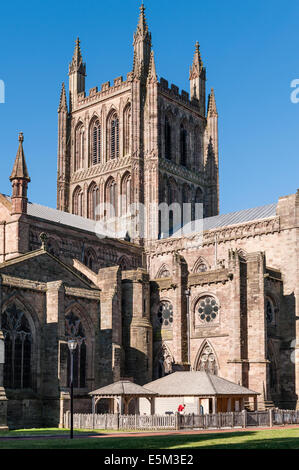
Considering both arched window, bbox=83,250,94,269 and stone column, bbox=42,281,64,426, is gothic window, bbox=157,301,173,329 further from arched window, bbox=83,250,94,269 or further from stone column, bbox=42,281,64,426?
stone column, bbox=42,281,64,426

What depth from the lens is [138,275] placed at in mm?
54875

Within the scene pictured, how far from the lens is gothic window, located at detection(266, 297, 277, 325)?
54.3 m

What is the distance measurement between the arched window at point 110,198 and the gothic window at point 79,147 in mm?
5554

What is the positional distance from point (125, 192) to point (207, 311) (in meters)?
26.1

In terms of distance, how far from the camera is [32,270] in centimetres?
4712

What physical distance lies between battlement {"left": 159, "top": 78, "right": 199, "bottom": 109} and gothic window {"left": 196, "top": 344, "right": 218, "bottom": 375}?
35779 millimetres

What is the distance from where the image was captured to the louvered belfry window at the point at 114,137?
261 ft

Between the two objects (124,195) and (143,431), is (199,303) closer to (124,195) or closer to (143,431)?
(143,431)

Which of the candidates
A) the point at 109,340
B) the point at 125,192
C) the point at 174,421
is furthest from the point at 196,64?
the point at 174,421

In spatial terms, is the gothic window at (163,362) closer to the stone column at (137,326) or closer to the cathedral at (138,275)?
the cathedral at (138,275)

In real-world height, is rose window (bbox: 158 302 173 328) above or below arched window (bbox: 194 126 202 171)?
below

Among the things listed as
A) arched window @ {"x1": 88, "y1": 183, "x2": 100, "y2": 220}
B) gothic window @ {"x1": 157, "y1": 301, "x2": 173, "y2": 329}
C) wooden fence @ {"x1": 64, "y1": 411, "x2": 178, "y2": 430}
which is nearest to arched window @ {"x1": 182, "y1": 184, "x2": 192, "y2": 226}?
arched window @ {"x1": 88, "y1": 183, "x2": 100, "y2": 220}

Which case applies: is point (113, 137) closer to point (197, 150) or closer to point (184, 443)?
point (197, 150)

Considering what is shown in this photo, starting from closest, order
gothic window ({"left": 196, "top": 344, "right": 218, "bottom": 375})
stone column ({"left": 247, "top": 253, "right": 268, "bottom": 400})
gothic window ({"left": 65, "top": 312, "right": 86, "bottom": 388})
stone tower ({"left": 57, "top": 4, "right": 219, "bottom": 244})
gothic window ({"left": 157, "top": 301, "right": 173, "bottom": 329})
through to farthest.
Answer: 1. gothic window ({"left": 65, "top": 312, "right": 86, "bottom": 388})
2. stone column ({"left": 247, "top": 253, "right": 268, "bottom": 400})
3. gothic window ({"left": 196, "top": 344, "right": 218, "bottom": 375})
4. gothic window ({"left": 157, "top": 301, "right": 173, "bottom": 329})
5. stone tower ({"left": 57, "top": 4, "right": 219, "bottom": 244})
